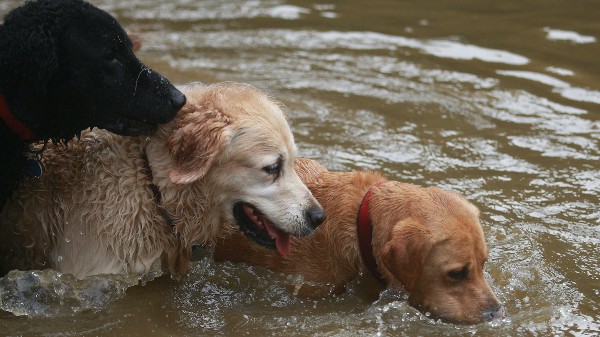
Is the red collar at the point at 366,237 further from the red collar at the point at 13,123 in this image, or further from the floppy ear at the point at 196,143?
the red collar at the point at 13,123

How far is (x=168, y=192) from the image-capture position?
17.2 ft

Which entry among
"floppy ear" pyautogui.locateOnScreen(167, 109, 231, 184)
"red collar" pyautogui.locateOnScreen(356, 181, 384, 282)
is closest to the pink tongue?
"red collar" pyautogui.locateOnScreen(356, 181, 384, 282)

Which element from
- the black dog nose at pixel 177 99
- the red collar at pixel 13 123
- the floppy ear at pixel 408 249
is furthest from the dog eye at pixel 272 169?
the red collar at pixel 13 123

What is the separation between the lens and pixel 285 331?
5.16 metres

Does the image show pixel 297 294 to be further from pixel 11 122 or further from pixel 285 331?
pixel 11 122

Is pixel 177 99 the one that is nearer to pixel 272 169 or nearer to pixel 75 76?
pixel 75 76

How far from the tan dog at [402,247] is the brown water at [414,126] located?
0.39ft

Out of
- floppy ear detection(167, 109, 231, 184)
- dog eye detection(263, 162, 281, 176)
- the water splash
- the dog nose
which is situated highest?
floppy ear detection(167, 109, 231, 184)

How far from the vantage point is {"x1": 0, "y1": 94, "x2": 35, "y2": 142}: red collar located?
191 inches

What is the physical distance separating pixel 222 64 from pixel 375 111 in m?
2.22

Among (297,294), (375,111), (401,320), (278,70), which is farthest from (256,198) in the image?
(278,70)

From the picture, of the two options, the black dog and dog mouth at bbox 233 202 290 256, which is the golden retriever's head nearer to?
dog mouth at bbox 233 202 290 256

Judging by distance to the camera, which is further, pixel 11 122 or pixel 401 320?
pixel 401 320

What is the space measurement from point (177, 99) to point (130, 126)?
1.02 feet
